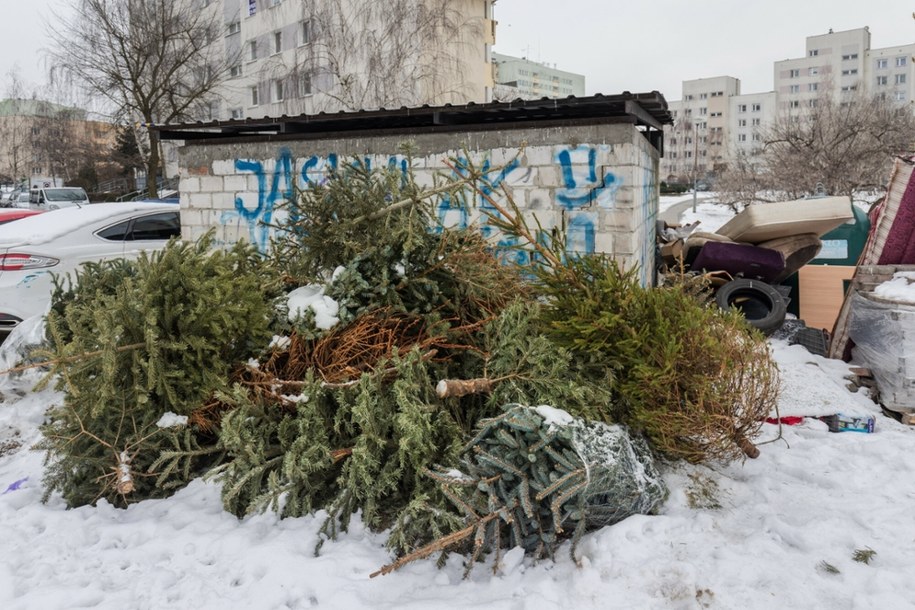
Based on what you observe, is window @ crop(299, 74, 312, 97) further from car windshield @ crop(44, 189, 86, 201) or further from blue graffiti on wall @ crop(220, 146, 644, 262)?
blue graffiti on wall @ crop(220, 146, 644, 262)

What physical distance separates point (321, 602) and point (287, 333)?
2113 millimetres

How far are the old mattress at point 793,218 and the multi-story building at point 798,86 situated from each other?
7902cm

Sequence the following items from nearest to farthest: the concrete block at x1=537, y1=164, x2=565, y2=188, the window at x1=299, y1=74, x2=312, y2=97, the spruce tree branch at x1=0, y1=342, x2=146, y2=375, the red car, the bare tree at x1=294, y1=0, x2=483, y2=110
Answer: the spruce tree branch at x1=0, y1=342, x2=146, y2=375
the concrete block at x1=537, y1=164, x2=565, y2=188
the red car
the bare tree at x1=294, y1=0, x2=483, y2=110
the window at x1=299, y1=74, x2=312, y2=97

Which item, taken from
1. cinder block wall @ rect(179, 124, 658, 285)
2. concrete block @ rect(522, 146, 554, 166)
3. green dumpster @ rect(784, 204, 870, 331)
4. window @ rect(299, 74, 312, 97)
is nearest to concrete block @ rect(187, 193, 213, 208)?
cinder block wall @ rect(179, 124, 658, 285)

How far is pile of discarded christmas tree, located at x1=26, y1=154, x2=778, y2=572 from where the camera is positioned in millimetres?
3387

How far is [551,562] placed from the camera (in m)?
3.25

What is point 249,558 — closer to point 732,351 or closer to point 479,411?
point 479,411

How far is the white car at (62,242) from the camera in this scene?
701 centimetres

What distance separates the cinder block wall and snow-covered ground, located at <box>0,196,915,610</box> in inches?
84.9

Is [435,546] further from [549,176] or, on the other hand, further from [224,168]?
→ [224,168]

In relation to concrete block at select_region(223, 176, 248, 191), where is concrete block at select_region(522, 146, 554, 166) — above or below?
above

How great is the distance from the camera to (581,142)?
19.5 feet

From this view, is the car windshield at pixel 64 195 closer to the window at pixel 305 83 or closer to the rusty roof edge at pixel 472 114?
the window at pixel 305 83

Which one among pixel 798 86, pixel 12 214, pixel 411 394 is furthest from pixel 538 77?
pixel 411 394
